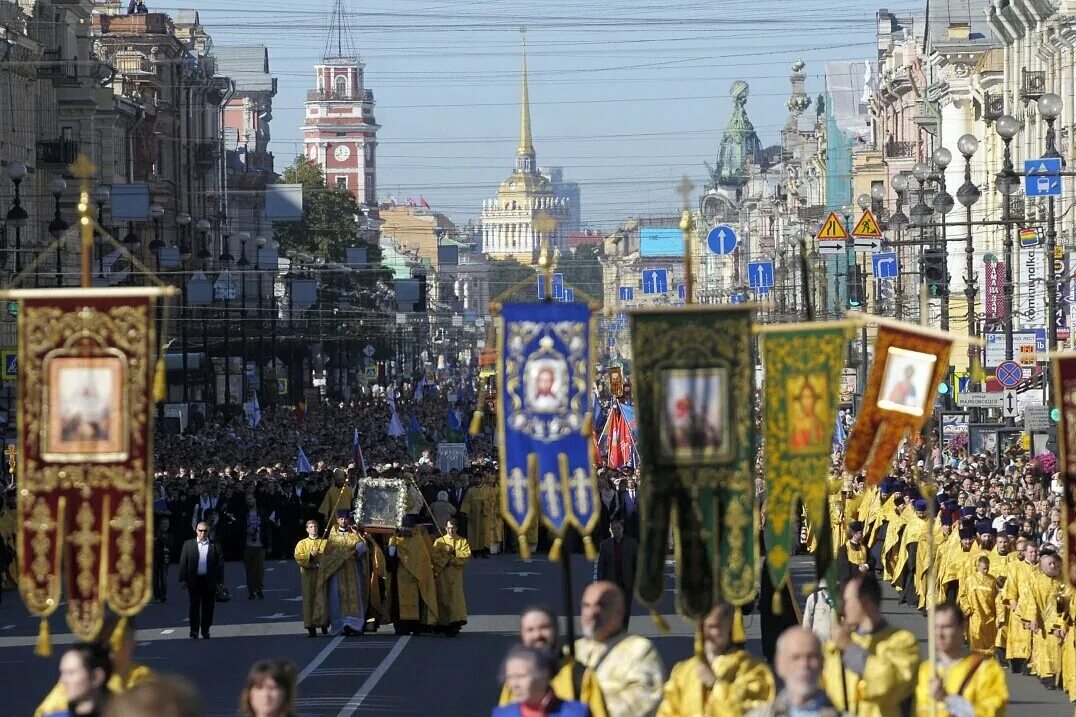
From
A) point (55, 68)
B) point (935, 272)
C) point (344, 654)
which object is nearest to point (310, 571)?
point (344, 654)

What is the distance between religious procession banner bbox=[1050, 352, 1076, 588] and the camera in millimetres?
13953

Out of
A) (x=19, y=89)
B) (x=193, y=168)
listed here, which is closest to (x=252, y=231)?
(x=193, y=168)

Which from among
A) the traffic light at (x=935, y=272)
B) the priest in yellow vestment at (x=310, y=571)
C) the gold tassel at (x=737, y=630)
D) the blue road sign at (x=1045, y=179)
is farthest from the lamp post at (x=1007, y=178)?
the gold tassel at (x=737, y=630)

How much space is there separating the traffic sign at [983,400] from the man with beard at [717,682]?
2984cm

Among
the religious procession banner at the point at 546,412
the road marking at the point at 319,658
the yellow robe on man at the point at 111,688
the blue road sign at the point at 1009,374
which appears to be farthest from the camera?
the blue road sign at the point at 1009,374

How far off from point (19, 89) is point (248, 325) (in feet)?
59.8

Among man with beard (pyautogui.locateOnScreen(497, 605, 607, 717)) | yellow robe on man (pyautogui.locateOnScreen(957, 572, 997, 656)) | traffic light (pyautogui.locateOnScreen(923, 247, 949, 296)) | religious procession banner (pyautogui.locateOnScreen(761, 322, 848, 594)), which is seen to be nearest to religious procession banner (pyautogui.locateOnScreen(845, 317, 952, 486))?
religious procession banner (pyautogui.locateOnScreen(761, 322, 848, 594))

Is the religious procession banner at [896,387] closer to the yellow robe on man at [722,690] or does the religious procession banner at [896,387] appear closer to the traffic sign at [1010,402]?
the yellow robe on man at [722,690]

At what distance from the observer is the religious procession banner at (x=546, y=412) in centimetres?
1422

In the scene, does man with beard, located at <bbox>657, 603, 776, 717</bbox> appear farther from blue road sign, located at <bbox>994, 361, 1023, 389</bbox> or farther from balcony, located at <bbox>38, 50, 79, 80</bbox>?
balcony, located at <bbox>38, 50, 79, 80</bbox>

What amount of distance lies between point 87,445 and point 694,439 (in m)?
3.06

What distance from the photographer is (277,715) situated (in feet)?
33.1

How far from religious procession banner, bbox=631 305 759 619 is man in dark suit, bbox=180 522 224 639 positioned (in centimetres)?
1254

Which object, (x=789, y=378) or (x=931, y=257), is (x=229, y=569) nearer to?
(x=931, y=257)
